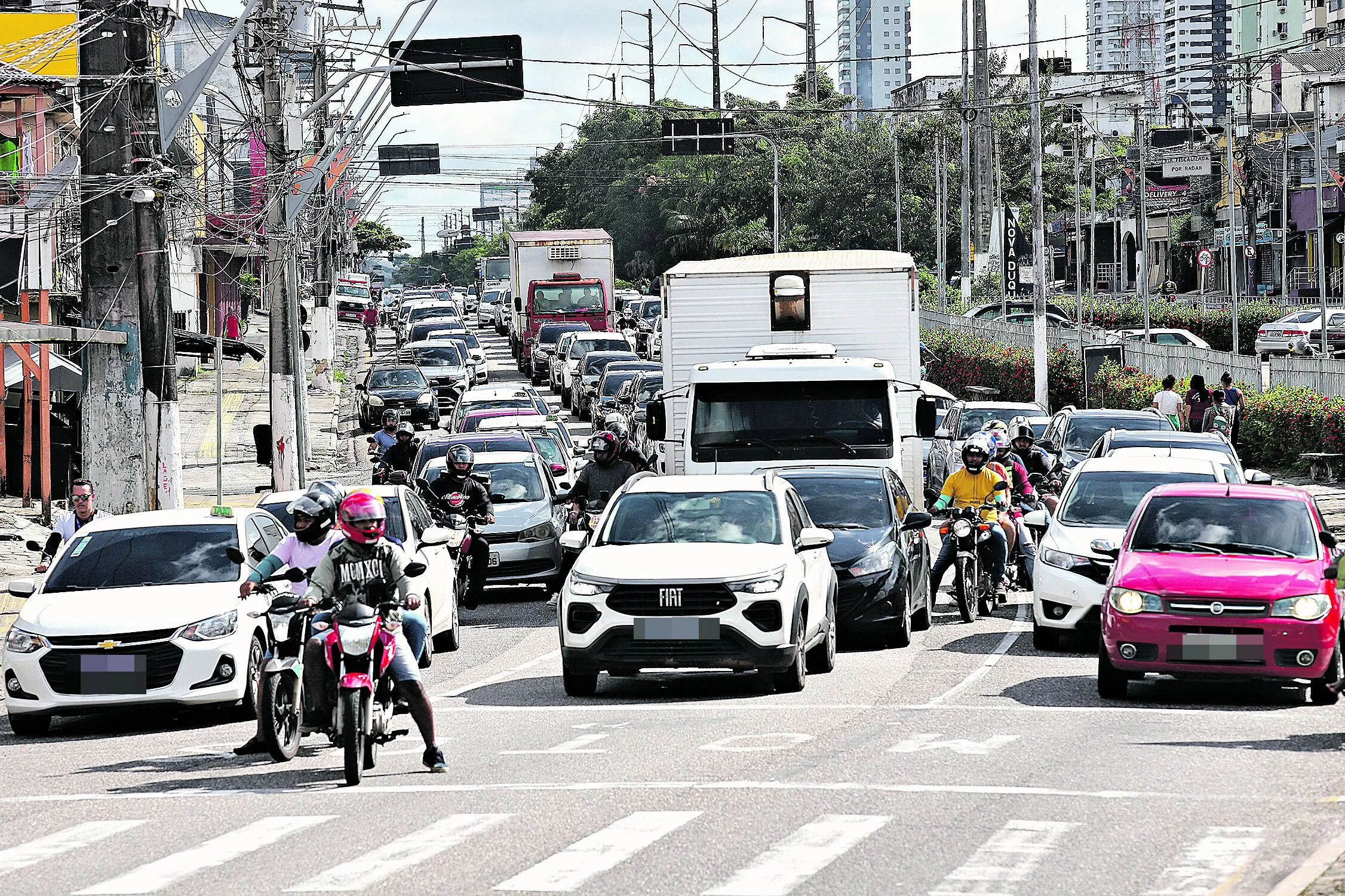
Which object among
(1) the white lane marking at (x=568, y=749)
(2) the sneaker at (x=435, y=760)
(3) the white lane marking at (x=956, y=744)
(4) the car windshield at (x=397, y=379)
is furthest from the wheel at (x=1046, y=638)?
(4) the car windshield at (x=397, y=379)

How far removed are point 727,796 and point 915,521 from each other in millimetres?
8057

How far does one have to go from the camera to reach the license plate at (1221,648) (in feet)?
44.4

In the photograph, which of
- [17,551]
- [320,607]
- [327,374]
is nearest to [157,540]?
[320,607]

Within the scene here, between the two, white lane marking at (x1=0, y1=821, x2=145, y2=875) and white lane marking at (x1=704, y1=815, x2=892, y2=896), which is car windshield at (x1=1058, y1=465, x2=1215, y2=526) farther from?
white lane marking at (x1=0, y1=821, x2=145, y2=875)

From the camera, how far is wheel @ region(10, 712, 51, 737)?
13930 millimetres

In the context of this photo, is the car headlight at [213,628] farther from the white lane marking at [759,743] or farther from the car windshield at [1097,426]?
the car windshield at [1097,426]

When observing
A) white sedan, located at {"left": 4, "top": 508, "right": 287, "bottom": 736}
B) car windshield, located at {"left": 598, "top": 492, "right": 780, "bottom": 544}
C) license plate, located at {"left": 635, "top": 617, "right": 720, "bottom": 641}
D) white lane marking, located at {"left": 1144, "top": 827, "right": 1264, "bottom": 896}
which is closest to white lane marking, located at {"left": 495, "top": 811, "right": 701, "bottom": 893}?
white lane marking, located at {"left": 1144, "top": 827, "right": 1264, "bottom": 896}

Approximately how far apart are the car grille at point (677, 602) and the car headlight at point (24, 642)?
3.79 metres

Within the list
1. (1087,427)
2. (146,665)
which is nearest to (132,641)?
(146,665)

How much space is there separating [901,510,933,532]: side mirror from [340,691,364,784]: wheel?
7920 millimetres

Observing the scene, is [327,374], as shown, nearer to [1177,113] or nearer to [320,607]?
[320,607]

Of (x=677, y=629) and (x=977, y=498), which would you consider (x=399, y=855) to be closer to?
(x=677, y=629)

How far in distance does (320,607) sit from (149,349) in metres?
10.7

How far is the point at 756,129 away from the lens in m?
108
